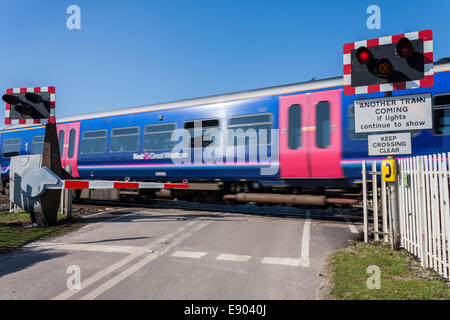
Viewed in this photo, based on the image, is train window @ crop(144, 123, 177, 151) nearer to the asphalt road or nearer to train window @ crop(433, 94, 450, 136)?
the asphalt road

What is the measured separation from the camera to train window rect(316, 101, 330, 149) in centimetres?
756

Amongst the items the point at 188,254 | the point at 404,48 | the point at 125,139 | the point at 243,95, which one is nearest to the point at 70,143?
the point at 125,139

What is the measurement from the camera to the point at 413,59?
496cm

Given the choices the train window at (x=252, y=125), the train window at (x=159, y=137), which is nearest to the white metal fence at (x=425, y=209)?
the train window at (x=252, y=125)

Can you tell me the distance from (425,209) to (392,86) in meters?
2.10

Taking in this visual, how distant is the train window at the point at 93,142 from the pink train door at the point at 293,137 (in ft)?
21.9

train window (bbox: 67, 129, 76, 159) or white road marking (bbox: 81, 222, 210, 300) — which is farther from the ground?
train window (bbox: 67, 129, 76, 159)

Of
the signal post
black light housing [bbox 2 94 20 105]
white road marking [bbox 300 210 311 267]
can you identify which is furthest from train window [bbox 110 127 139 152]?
the signal post

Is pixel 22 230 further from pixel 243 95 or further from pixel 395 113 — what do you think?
pixel 395 113

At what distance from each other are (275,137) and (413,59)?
147 inches

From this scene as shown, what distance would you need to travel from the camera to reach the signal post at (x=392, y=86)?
4.90 metres

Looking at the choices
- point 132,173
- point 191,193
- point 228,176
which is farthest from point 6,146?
point 228,176

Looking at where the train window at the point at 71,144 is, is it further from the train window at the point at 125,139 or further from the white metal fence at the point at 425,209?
the white metal fence at the point at 425,209

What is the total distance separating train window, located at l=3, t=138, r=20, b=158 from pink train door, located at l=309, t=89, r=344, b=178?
1331 centimetres
